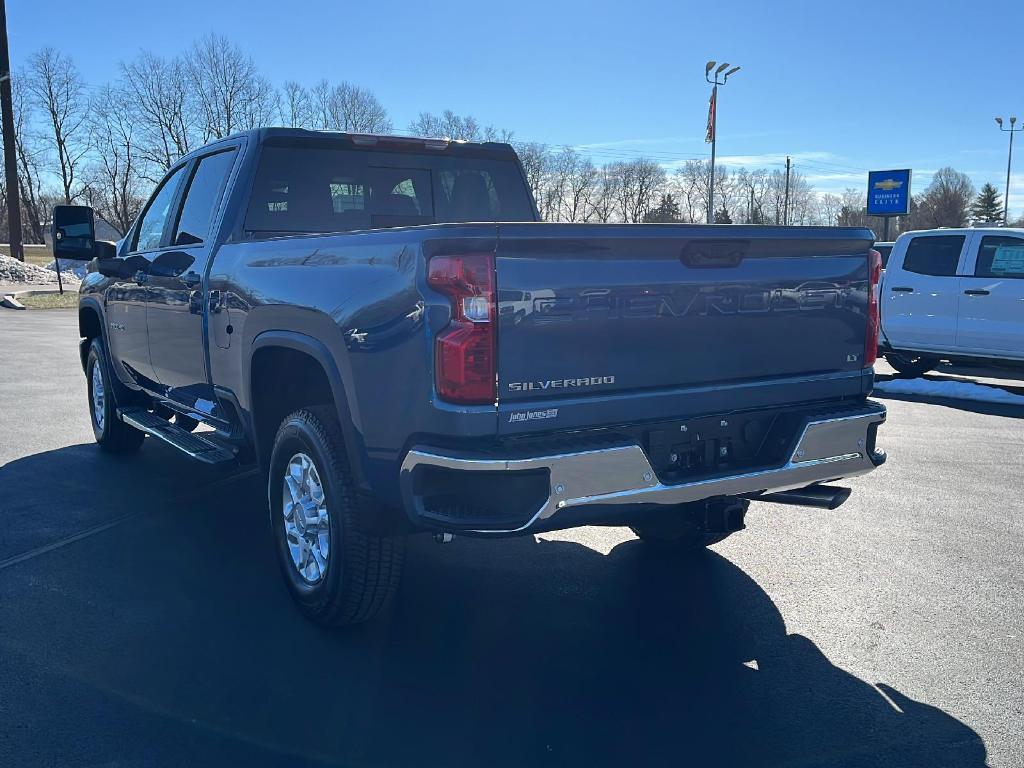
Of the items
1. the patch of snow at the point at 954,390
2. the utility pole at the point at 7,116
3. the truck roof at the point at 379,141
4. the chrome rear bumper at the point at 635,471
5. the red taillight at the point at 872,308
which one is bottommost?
the patch of snow at the point at 954,390

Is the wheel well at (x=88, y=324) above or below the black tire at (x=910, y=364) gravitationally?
above

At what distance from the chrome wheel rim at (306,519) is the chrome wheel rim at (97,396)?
369 centimetres

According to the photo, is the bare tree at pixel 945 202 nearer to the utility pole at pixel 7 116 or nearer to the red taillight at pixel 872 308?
the utility pole at pixel 7 116

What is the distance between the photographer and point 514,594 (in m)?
4.42

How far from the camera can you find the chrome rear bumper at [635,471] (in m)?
3.09

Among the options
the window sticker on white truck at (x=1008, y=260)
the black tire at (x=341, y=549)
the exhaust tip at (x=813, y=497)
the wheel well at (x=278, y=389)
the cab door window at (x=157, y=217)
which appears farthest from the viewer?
the window sticker on white truck at (x=1008, y=260)

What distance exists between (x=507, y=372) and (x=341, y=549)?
3.61 feet

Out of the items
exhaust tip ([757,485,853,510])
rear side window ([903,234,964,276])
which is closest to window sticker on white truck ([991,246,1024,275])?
rear side window ([903,234,964,276])

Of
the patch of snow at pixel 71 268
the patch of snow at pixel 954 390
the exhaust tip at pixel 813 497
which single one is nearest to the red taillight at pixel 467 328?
the exhaust tip at pixel 813 497

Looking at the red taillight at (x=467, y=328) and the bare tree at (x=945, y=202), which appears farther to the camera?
the bare tree at (x=945, y=202)

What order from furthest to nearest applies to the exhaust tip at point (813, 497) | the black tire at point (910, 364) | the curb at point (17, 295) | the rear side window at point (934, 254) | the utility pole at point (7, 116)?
the utility pole at point (7, 116) < the curb at point (17, 295) < the black tire at point (910, 364) < the rear side window at point (934, 254) < the exhaust tip at point (813, 497)

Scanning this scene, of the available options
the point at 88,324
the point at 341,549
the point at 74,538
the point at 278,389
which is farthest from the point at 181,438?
the point at 88,324

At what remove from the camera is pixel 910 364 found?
12555mm

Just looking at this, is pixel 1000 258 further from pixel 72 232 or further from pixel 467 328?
pixel 467 328
